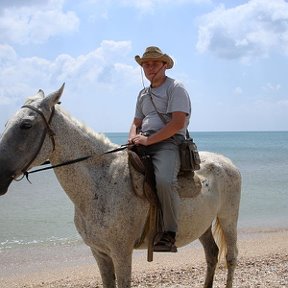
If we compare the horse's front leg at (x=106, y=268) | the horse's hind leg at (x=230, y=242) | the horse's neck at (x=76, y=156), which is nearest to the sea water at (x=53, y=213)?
the horse's hind leg at (x=230, y=242)

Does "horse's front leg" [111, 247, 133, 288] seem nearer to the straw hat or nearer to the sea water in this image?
the straw hat

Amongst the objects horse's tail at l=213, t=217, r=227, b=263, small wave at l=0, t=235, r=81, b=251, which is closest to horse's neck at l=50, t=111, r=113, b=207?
horse's tail at l=213, t=217, r=227, b=263

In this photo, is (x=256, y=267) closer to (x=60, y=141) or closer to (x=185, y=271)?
(x=185, y=271)

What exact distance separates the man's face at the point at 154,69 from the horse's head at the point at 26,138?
1144 mm

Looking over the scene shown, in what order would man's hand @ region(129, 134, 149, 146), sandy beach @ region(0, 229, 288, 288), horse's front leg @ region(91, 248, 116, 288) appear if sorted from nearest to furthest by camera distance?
man's hand @ region(129, 134, 149, 146) → horse's front leg @ region(91, 248, 116, 288) → sandy beach @ region(0, 229, 288, 288)

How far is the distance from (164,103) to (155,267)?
16.9 feet

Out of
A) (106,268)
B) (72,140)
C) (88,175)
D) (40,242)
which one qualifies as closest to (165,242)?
(106,268)

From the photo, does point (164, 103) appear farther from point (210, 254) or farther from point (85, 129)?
point (210, 254)

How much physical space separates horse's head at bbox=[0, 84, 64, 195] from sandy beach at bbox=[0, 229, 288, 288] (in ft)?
13.5

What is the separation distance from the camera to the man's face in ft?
16.3

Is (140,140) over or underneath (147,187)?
over

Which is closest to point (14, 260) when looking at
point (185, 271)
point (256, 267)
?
point (185, 271)

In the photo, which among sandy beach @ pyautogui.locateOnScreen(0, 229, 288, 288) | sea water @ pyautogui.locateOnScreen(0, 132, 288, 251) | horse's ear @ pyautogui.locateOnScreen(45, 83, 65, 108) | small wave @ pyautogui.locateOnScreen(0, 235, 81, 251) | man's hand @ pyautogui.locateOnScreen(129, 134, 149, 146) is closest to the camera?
horse's ear @ pyautogui.locateOnScreen(45, 83, 65, 108)

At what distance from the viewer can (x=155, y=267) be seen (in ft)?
30.4
